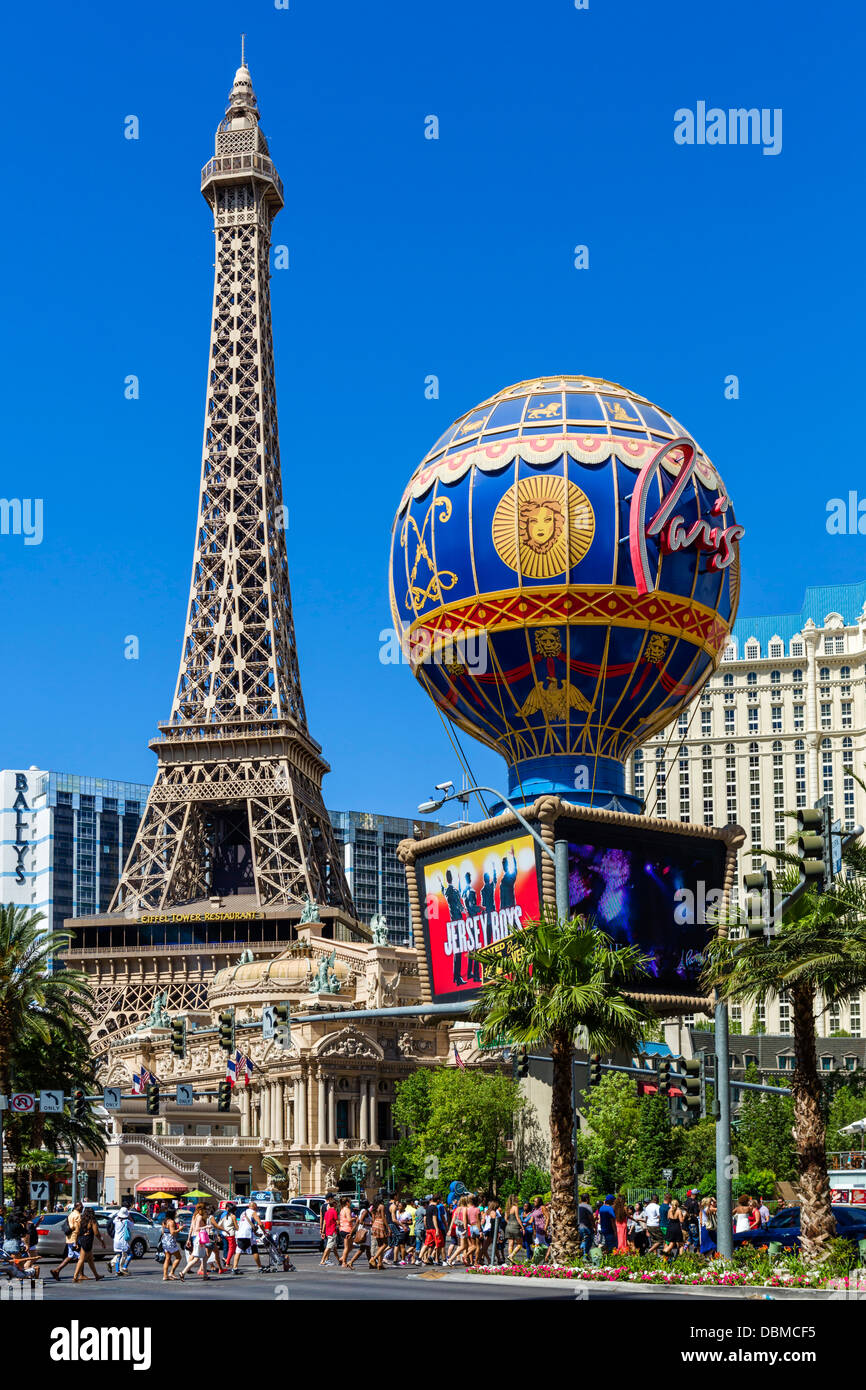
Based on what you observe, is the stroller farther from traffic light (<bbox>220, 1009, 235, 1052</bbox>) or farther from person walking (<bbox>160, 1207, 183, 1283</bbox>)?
traffic light (<bbox>220, 1009, 235, 1052</bbox>)

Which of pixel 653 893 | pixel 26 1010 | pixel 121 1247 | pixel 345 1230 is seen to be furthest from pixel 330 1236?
pixel 653 893

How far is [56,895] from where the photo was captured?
168 metres

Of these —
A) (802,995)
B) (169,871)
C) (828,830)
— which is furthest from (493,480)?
(169,871)

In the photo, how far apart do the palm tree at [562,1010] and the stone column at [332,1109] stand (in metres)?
48.3

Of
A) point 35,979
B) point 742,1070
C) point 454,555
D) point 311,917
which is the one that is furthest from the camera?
point 742,1070

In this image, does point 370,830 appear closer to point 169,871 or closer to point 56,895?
point 56,895

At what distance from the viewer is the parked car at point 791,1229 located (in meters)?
34.6

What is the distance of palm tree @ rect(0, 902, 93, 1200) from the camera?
46531mm

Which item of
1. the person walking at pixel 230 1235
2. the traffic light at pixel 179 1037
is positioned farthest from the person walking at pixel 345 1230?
the traffic light at pixel 179 1037

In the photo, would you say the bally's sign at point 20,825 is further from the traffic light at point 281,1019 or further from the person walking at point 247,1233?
the person walking at point 247,1233

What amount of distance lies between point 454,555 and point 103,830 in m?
133

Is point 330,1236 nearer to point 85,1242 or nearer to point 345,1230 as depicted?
point 345,1230

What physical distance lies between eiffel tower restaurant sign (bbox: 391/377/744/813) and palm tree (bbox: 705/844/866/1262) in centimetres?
1990
